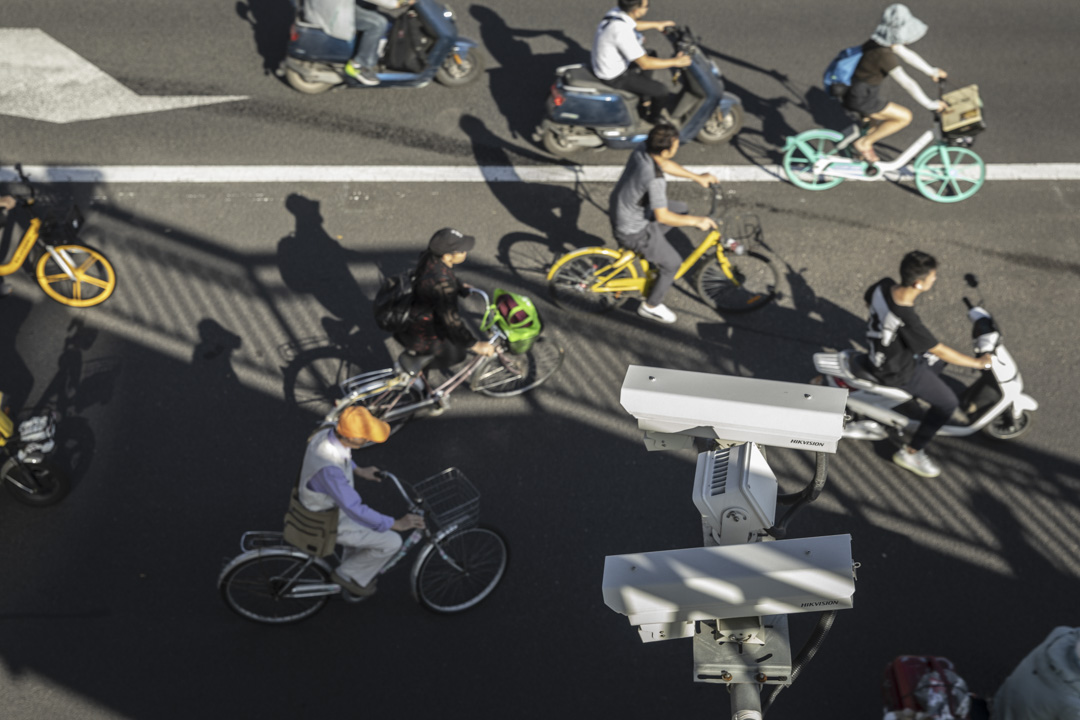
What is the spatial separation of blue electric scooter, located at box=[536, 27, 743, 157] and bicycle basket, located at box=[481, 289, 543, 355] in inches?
109

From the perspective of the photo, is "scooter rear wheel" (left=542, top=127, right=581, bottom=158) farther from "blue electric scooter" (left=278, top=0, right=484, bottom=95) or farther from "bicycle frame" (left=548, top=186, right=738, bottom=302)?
"bicycle frame" (left=548, top=186, right=738, bottom=302)

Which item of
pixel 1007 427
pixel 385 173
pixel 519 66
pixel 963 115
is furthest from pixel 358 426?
pixel 963 115

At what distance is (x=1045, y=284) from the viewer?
7742 millimetres

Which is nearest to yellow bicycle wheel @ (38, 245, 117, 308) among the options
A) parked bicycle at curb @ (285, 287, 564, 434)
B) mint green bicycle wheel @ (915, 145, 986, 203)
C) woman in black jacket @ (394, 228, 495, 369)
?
parked bicycle at curb @ (285, 287, 564, 434)

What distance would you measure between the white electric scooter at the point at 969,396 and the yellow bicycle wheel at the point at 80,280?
6.37 m

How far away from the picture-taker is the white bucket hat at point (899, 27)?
723 centimetres

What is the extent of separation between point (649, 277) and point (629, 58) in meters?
2.27

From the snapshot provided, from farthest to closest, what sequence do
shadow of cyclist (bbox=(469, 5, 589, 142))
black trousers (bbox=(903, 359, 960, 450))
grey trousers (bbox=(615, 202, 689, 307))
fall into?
shadow of cyclist (bbox=(469, 5, 589, 142)) < grey trousers (bbox=(615, 202, 689, 307)) < black trousers (bbox=(903, 359, 960, 450))

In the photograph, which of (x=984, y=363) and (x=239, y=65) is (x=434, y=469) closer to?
(x=984, y=363)

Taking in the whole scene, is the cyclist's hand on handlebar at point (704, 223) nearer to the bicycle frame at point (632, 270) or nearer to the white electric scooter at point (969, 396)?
the bicycle frame at point (632, 270)

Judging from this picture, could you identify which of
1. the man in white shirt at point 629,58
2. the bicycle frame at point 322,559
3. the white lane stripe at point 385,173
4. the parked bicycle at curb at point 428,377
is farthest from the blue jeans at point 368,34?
the bicycle frame at point 322,559

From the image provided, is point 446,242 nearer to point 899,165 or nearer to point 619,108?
point 619,108

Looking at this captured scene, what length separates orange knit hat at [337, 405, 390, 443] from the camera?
477 cm

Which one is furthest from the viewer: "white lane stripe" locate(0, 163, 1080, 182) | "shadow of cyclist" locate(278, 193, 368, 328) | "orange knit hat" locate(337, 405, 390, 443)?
"white lane stripe" locate(0, 163, 1080, 182)
